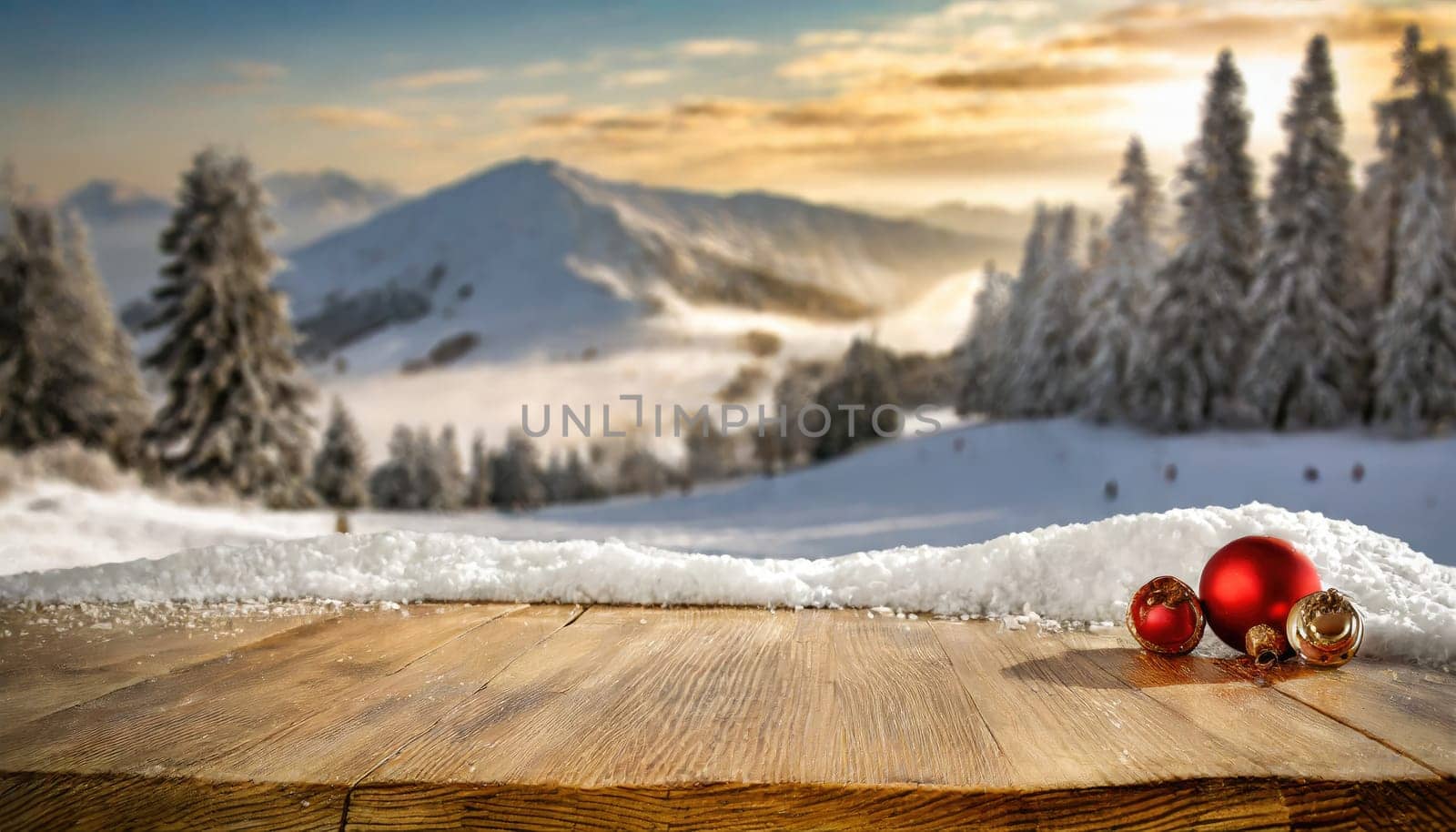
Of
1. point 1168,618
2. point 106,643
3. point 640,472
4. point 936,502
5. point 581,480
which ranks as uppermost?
point 1168,618

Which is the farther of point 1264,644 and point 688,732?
point 1264,644

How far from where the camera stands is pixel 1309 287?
68.6 ft

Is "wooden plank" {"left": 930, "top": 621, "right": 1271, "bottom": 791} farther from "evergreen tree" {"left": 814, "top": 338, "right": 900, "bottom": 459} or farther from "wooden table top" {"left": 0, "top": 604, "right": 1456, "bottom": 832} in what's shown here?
"evergreen tree" {"left": 814, "top": 338, "right": 900, "bottom": 459}

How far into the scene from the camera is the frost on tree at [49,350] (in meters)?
19.9

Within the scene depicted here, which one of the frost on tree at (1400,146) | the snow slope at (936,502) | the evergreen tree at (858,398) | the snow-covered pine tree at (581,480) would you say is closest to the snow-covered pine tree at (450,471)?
the snow-covered pine tree at (581,480)

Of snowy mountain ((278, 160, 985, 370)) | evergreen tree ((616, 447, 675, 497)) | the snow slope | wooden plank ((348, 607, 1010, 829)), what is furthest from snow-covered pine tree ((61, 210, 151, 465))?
snowy mountain ((278, 160, 985, 370))

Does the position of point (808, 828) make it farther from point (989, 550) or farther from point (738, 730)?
point (989, 550)

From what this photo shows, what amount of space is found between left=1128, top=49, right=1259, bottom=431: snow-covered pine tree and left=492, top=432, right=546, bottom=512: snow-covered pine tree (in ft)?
82.9

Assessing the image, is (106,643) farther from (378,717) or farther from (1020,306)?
(1020,306)

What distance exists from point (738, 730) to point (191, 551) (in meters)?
1.71

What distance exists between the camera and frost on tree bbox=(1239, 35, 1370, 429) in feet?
68.5

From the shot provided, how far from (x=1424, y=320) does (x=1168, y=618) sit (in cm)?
2224

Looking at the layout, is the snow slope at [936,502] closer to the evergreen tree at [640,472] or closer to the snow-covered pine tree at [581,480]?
the snow-covered pine tree at [581,480]

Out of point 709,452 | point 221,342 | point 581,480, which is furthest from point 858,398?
point 221,342
